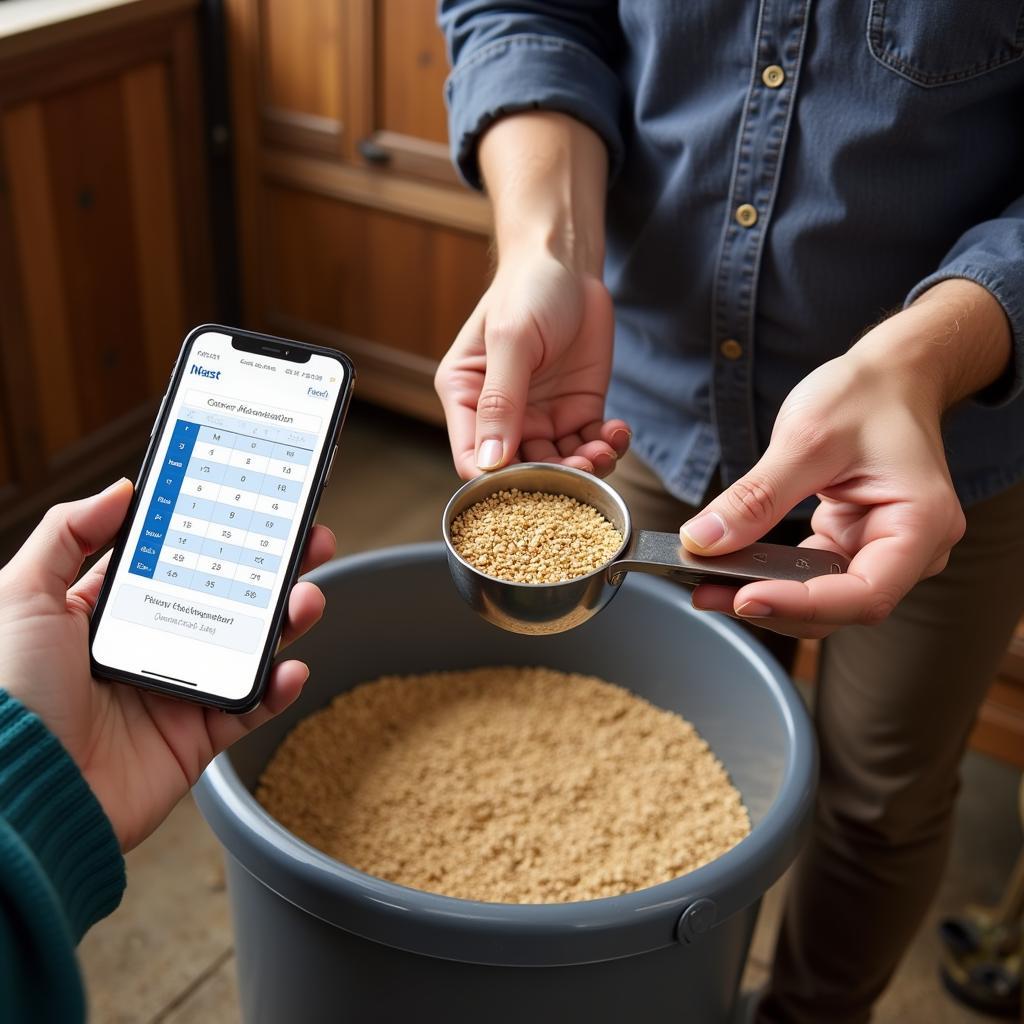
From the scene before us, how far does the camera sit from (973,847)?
5.05 feet

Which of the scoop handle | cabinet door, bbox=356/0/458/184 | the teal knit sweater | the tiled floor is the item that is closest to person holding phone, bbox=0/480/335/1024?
the teal knit sweater

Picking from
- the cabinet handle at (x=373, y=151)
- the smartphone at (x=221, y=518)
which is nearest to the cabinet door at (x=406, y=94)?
the cabinet handle at (x=373, y=151)

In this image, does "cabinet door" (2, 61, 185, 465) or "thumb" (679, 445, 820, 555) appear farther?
"cabinet door" (2, 61, 185, 465)

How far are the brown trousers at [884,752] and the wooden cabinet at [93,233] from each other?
117cm

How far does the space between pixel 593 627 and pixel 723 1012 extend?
1.16 feet

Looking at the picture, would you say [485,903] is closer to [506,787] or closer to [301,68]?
[506,787]

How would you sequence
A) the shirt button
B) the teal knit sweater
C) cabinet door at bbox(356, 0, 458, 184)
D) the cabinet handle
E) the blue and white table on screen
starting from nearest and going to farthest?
1. the teal knit sweater
2. the blue and white table on screen
3. the shirt button
4. cabinet door at bbox(356, 0, 458, 184)
5. the cabinet handle

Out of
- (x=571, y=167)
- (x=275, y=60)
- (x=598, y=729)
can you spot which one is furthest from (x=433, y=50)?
(x=598, y=729)

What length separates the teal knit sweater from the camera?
0.52 m

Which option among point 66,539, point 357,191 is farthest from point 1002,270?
point 357,191

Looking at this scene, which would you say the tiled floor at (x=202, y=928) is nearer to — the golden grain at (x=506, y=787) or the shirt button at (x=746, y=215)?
the golden grain at (x=506, y=787)

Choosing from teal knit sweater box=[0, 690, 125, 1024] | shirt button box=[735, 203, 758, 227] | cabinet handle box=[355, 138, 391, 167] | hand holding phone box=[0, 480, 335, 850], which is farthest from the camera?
cabinet handle box=[355, 138, 391, 167]

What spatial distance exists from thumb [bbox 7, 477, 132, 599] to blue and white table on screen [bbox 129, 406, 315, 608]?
3 cm

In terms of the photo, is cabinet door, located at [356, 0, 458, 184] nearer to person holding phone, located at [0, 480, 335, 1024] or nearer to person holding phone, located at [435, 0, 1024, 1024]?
person holding phone, located at [435, 0, 1024, 1024]
